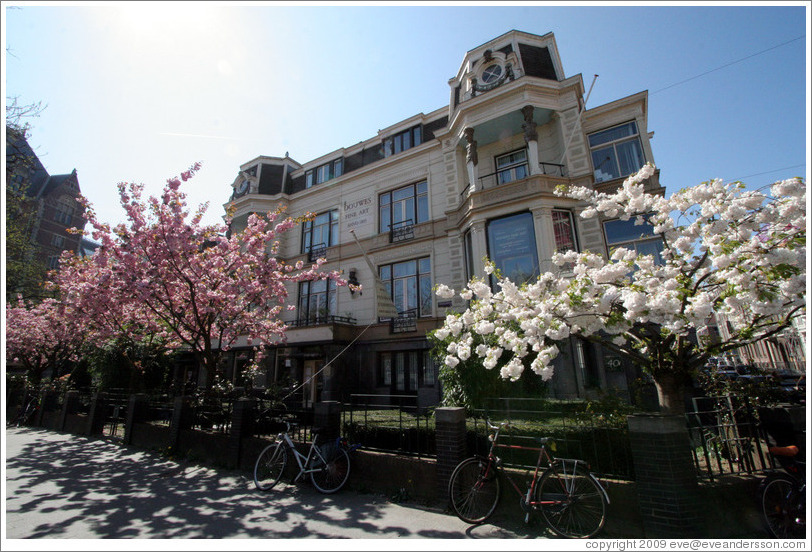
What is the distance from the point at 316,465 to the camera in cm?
668

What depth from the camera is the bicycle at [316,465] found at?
21.6 ft

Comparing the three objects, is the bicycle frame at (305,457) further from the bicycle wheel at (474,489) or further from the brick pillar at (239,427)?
the bicycle wheel at (474,489)

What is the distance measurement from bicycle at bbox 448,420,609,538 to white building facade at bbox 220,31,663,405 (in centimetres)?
759

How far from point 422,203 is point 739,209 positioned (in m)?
15.1

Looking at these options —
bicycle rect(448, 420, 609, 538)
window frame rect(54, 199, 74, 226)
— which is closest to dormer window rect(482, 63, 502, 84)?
bicycle rect(448, 420, 609, 538)

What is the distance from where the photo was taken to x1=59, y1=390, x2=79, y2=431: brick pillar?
14484 mm


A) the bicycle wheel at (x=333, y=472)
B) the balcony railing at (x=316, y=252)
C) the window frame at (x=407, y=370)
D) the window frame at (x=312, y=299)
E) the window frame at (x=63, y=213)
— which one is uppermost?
the window frame at (x=63, y=213)

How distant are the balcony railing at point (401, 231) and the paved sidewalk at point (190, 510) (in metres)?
12.9

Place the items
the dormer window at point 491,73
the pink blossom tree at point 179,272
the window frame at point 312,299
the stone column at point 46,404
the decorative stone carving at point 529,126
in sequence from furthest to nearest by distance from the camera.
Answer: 1. the window frame at point 312,299
2. the dormer window at point 491,73
3. the stone column at point 46,404
4. the decorative stone carving at point 529,126
5. the pink blossom tree at point 179,272

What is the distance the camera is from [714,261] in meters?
4.13

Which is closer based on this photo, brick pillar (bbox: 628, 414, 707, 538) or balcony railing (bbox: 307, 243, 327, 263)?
brick pillar (bbox: 628, 414, 707, 538)

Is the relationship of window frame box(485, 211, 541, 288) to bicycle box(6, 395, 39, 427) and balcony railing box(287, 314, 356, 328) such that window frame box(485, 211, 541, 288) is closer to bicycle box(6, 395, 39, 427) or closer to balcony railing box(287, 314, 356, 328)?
balcony railing box(287, 314, 356, 328)

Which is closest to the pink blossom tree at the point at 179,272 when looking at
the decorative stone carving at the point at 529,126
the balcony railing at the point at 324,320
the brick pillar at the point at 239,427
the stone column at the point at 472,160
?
the brick pillar at the point at 239,427

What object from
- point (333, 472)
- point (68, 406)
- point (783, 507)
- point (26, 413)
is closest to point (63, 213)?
point (26, 413)
